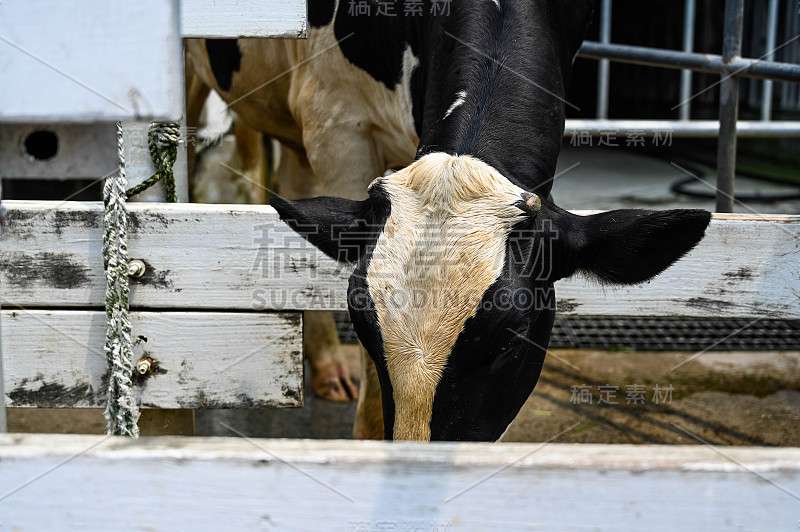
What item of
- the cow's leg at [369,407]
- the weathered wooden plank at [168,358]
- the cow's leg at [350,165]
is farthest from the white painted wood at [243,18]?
the cow's leg at [369,407]

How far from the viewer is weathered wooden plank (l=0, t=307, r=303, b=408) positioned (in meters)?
2.33

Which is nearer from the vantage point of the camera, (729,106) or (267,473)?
(267,473)

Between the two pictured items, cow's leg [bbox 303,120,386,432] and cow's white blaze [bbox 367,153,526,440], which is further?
cow's leg [bbox 303,120,386,432]

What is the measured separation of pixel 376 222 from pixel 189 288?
24.2 inches

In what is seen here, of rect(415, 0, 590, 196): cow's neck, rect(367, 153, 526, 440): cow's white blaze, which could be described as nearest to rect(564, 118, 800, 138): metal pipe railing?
rect(415, 0, 590, 196): cow's neck

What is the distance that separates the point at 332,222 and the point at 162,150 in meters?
0.59

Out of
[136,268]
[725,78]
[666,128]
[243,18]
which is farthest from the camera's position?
[666,128]

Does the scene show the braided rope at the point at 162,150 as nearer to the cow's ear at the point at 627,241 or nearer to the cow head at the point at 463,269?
the cow head at the point at 463,269

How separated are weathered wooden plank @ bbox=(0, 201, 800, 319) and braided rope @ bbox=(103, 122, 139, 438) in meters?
0.07

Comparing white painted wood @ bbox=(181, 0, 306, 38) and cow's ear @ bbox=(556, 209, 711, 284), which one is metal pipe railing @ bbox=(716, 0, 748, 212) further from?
white painted wood @ bbox=(181, 0, 306, 38)

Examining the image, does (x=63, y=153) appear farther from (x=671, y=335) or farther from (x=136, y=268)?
(x=671, y=335)

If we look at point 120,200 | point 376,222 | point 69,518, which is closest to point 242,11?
point 376,222

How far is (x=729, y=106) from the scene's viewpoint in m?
3.47

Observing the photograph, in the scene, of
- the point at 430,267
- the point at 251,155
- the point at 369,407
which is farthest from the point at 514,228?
the point at 251,155
